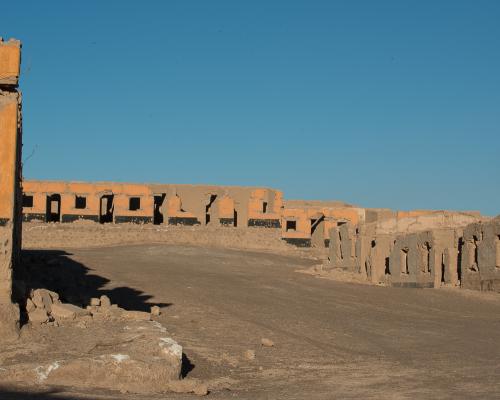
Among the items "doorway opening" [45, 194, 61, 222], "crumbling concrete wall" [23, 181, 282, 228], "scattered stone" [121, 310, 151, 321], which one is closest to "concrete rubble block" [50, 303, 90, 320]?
"scattered stone" [121, 310, 151, 321]

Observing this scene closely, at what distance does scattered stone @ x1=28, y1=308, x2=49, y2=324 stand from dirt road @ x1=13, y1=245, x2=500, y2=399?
6.34 ft

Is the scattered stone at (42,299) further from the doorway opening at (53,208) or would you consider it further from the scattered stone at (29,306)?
the doorway opening at (53,208)

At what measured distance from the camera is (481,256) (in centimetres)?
1811

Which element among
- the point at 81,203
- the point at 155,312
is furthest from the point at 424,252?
the point at 81,203

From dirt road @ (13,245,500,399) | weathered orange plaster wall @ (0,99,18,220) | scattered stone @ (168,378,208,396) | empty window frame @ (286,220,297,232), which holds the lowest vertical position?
dirt road @ (13,245,500,399)

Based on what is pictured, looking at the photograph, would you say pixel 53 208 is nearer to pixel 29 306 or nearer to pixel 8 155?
pixel 29 306

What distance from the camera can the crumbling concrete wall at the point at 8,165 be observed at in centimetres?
839

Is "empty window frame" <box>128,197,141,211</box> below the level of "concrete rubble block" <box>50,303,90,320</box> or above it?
above

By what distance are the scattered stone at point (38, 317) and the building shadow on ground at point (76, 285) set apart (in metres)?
2.47

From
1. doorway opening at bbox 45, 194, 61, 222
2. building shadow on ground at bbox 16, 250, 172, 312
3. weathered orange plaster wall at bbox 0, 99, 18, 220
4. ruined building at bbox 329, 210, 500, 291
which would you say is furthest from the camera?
doorway opening at bbox 45, 194, 61, 222

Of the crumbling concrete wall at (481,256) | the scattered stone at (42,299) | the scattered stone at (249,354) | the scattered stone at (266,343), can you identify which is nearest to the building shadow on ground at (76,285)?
the scattered stone at (42,299)

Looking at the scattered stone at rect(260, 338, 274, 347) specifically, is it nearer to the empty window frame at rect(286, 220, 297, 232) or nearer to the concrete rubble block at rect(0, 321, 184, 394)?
the concrete rubble block at rect(0, 321, 184, 394)

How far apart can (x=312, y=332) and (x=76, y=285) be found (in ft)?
20.7

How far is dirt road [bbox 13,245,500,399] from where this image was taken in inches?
294
